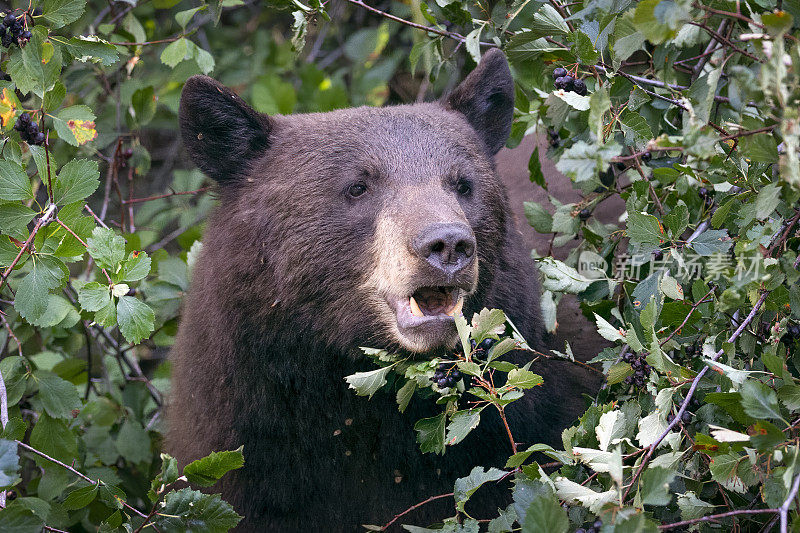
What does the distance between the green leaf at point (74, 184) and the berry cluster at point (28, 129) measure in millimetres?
368

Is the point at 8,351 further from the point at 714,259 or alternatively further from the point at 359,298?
the point at 714,259

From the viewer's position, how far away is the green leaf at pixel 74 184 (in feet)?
10.1

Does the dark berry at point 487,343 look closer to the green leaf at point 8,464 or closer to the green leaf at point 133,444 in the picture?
the green leaf at point 8,464

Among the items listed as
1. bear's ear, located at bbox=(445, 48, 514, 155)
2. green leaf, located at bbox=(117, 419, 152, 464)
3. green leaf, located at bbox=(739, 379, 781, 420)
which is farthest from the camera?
green leaf, located at bbox=(117, 419, 152, 464)

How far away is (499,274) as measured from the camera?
11.8 ft

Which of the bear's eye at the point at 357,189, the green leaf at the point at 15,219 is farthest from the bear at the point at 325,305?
the green leaf at the point at 15,219

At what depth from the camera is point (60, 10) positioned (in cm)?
323

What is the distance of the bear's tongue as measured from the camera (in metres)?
3.13

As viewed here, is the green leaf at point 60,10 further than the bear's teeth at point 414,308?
Yes

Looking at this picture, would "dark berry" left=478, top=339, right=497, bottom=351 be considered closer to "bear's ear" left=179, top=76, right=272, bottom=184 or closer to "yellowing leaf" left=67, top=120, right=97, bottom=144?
"bear's ear" left=179, top=76, right=272, bottom=184

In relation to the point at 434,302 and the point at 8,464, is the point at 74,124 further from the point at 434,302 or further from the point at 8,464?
the point at 434,302

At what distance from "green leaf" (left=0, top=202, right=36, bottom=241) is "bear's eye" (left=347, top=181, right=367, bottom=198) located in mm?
1142

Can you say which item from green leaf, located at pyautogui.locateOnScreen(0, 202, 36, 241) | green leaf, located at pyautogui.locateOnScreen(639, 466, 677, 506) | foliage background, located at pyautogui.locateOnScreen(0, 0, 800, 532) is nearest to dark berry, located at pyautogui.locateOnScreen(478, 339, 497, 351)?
foliage background, located at pyautogui.locateOnScreen(0, 0, 800, 532)

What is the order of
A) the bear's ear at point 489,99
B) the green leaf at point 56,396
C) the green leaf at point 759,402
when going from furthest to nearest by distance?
1. the bear's ear at point 489,99
2. the green leaf at point 56,396
3. the green leaf at point 759,402
